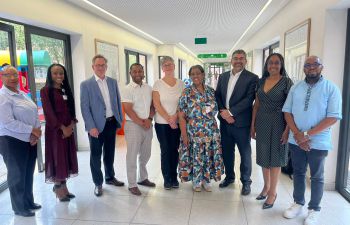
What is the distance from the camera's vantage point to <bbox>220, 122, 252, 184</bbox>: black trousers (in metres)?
2.90

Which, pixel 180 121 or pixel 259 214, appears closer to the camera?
pixel 259 214

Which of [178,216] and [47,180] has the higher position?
[47,180]

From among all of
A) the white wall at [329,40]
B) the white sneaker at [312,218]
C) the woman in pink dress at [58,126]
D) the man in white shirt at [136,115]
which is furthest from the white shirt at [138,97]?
the white wall at [329,40]

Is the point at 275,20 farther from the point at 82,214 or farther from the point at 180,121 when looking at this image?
the point at 82,214

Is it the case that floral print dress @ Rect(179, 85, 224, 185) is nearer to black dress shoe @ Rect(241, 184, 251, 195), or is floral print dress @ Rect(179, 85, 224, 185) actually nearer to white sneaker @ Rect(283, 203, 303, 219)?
black dress shoe @ Rect(241, 184, 251, 195)

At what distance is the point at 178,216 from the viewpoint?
2.56 m

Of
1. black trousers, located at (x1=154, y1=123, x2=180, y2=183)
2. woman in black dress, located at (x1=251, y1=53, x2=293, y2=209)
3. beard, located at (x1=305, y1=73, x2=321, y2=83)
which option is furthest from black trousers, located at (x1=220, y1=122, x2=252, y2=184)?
beard, located at (x1=305, y1=73, x2=321, y2=83)

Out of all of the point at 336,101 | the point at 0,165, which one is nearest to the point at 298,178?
the point at 336,101

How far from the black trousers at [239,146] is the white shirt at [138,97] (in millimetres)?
924

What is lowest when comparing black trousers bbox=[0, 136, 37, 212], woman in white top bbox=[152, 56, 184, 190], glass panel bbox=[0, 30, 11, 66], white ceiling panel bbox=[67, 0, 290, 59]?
black trousers bbox=[0, 136, 37, 212]

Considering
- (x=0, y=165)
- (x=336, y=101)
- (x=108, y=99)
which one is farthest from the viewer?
(x=0, y=165)

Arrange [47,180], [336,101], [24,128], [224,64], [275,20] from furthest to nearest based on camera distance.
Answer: [224,64], [275,20], [47,180], [24,128], [336,101]

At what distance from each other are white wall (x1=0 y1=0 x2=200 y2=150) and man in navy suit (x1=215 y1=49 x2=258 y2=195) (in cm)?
256

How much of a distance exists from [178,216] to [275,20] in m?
4.35
